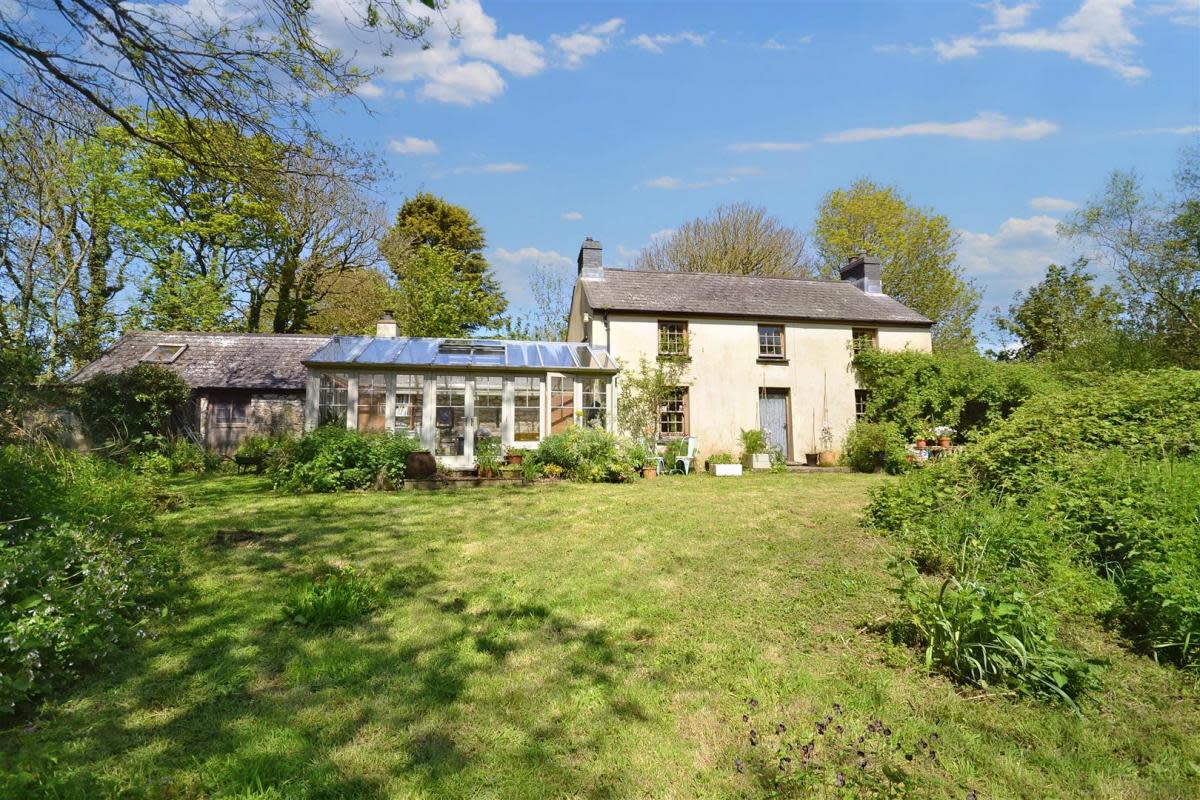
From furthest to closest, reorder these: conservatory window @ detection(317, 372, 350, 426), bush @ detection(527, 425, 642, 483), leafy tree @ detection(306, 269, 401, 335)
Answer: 1. leafy tree @ detection(306, 269, 401, 335)
2. conservatory window @ detection(317, 372, 350, 426)
3. bush @ detection(527, 425, 642, 483)

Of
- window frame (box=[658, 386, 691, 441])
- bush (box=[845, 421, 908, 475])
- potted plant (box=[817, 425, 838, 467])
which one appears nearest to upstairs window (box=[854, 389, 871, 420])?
potted plant (box=[817, 425, 838, 467])

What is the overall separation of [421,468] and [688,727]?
31.5 ft

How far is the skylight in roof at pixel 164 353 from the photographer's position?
17328 millimetres

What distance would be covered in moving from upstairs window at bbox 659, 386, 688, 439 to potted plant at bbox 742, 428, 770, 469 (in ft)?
5.86

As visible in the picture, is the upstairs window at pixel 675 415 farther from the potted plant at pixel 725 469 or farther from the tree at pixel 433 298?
the tree at pixel 433 298

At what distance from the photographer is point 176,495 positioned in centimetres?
873

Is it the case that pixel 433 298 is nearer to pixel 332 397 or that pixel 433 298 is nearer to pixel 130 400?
pixel 332 397

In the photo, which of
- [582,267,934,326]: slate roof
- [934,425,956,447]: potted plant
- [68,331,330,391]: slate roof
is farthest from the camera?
[582,267,934,326]: slate roof

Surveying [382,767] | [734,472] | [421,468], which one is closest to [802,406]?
[734,472]

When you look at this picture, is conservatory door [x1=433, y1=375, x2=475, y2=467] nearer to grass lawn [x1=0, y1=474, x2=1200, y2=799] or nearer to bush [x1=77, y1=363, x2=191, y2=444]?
bush [x1=77, y1=363, x2=191, y2=444]

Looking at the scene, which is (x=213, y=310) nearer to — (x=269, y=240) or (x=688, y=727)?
(x=269, y=240)

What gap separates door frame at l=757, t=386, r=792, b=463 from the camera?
1748 cm

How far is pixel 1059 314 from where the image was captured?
24.2 metres

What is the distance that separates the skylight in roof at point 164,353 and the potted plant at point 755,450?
17.7 metres
